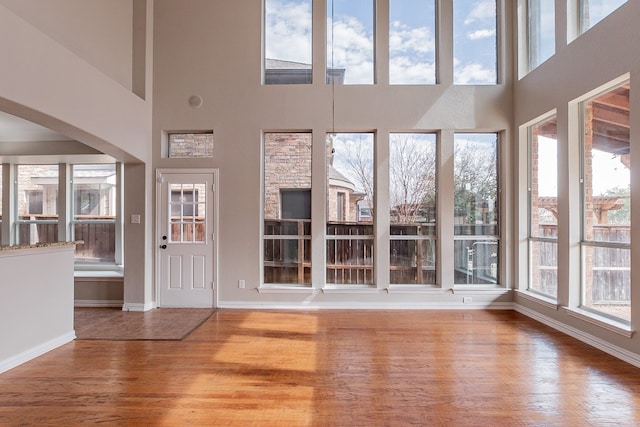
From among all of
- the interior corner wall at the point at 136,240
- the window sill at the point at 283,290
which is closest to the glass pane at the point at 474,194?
the window sill at the point at 283,290

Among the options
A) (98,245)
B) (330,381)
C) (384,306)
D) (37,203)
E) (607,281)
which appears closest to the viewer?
(330,381)

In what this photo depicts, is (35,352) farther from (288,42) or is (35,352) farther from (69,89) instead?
(288,42)

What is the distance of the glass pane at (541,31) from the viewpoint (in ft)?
14.5

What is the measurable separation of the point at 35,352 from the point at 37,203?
11.8 ft

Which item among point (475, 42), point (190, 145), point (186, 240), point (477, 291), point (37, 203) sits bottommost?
point (477, 291)

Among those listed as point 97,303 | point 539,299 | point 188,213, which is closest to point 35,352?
point 97,303

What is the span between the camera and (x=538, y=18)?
15.4ft

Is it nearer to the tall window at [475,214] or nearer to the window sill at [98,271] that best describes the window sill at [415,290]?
the tall window at [475,214]

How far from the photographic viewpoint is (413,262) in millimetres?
5184

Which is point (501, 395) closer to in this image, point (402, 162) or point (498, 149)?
point (402, 162)

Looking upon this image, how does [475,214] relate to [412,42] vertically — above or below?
below

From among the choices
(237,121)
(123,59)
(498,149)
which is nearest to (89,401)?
(237,121)

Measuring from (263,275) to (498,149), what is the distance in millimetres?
3899

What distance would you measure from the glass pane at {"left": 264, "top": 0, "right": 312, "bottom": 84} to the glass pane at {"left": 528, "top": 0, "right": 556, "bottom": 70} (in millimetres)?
3059
